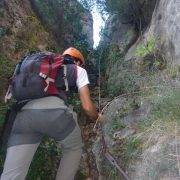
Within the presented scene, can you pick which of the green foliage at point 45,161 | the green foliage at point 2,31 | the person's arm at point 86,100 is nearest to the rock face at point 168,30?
the person's arm at point 86,100

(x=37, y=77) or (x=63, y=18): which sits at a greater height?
(x=37, y=77)

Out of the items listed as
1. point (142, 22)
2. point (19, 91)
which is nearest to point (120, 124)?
point (19, 91)

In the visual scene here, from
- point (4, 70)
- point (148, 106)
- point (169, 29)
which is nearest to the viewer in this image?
point (148, 106)

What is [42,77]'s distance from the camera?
16.4 feet

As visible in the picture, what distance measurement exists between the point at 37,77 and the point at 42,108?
35 cm

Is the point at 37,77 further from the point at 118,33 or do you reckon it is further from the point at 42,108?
the point at 118,33

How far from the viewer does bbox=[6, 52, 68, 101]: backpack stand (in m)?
5.01

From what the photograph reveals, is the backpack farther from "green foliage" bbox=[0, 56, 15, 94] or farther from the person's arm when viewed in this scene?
"green foliage" bbox=[0, 56, 15, 94]

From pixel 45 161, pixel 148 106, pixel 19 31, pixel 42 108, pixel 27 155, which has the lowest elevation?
pixel 45 161

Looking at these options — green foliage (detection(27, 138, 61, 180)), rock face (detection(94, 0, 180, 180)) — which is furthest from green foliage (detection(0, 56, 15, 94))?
rock face (detection(94, 0, 180, 180))

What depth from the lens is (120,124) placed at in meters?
6.36

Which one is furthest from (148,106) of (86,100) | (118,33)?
(118,33)

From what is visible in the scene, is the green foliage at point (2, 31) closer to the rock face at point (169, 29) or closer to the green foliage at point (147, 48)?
the green foliage at point (147, 48)

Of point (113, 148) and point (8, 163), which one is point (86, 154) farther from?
point (8, 163)
